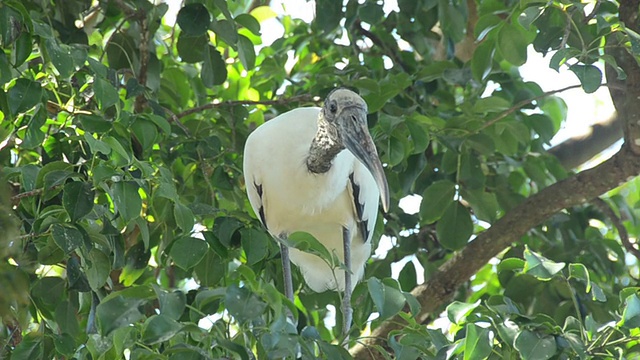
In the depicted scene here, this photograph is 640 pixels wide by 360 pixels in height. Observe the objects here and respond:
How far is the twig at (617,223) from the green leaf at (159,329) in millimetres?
1955

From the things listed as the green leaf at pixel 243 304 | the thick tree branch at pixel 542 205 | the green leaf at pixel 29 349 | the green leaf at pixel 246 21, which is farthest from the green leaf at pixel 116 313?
the green leaf at pixel 246 21

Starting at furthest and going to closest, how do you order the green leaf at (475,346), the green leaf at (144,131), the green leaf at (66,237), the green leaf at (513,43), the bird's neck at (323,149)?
the bird's neck at (323,149), the green leaf at (513,43), the green leaf at (144,131), the green leaf at (66,237), the green leaf at (475,346)

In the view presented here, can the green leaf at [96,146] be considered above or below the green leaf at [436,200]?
above

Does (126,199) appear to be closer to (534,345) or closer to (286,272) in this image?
(534,345)

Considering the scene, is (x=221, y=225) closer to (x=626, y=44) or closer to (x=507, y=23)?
(x=507, y=23)

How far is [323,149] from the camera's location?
3.11 meters

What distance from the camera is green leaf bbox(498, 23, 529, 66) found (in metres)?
2.80

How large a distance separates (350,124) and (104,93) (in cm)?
76

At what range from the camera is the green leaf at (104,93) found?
8.11 feet

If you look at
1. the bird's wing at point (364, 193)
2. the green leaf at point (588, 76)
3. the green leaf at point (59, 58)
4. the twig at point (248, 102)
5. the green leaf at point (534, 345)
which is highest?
the green leaf at point (588, 76)

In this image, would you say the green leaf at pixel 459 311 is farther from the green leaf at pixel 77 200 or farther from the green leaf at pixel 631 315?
the green leaf at pixel 77 200

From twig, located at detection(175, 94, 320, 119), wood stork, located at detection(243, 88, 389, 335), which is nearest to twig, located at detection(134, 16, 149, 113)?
twig, located at detection(175, 94, 320, 119)

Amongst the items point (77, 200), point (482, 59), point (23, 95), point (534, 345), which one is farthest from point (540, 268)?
point (23, 95)

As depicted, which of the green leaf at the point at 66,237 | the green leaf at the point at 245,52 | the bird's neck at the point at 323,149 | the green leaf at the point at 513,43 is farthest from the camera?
the green leaf at the point at 245,52
